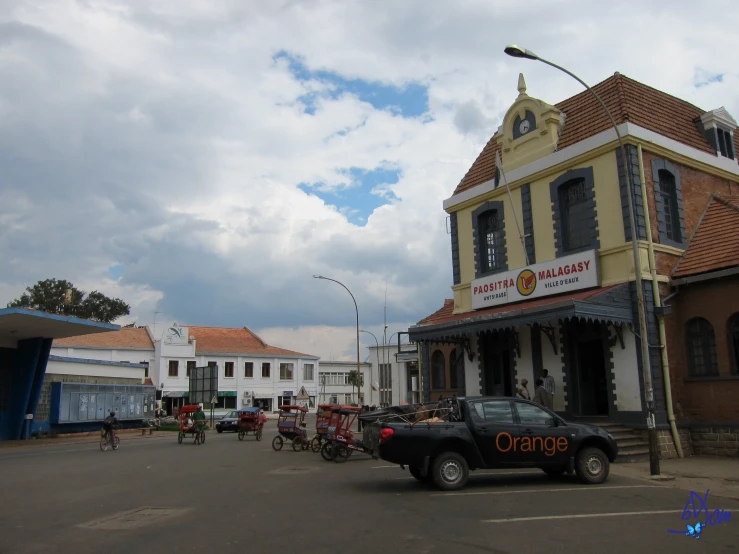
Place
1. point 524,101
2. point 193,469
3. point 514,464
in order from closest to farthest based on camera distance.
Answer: point 514,464
point 193,469
point 524,101

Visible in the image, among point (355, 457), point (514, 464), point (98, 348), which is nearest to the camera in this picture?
point (514, 464)

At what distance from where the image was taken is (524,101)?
20969 millimetres

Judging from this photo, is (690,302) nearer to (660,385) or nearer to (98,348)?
(660,385)

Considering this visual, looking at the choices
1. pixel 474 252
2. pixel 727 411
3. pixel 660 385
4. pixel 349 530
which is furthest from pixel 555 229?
pixel 349 530

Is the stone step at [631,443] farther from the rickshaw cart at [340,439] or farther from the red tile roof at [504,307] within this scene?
the rickshaw cart at [340,439]

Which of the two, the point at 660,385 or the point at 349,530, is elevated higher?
the point at 660,385

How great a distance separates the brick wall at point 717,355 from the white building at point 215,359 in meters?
44.8

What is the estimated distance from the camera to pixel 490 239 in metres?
22.3

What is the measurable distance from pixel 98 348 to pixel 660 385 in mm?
52134

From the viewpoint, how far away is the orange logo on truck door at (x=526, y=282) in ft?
64.0

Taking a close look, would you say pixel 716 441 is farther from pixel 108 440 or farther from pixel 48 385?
pixel 48 385

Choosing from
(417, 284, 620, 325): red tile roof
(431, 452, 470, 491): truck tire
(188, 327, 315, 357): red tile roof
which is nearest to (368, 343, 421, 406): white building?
(188, 327, 315, 357): red tile roof

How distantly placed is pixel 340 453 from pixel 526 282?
765 cm

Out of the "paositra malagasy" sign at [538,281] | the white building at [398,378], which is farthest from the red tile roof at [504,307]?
the white building at [398,378]
